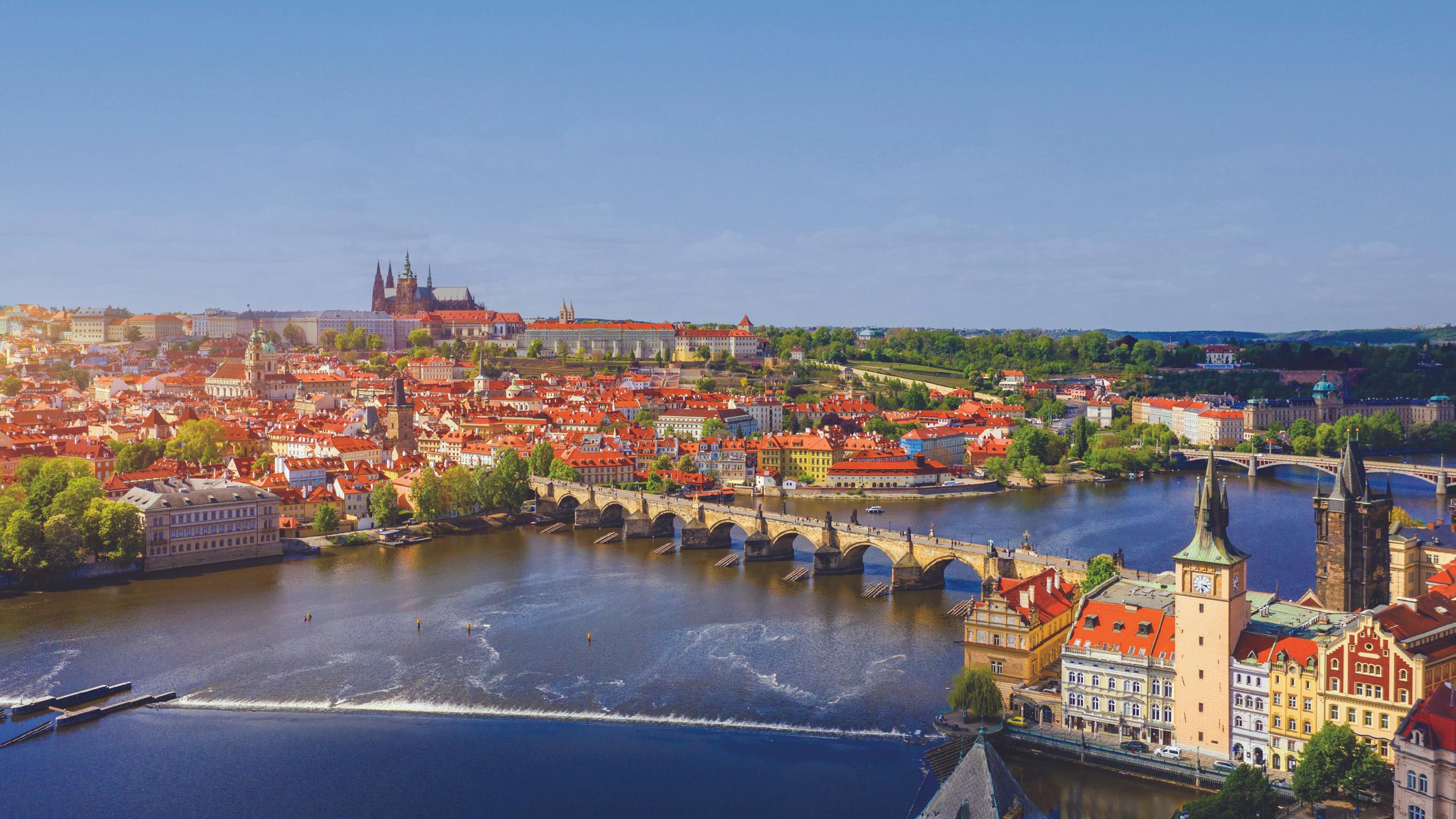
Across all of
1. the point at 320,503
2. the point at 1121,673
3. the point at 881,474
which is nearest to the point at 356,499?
the point at 320,503

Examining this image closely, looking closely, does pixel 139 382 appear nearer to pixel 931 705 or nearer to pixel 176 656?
pixel 176 656

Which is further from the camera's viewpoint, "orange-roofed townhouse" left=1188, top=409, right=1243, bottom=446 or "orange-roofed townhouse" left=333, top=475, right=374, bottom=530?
"orange-roofed townhouse" left=1188, top=409, right=1243, bottom=446

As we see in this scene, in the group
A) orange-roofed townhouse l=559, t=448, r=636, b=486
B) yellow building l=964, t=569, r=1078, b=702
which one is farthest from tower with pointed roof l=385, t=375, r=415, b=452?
yellow building l=964, t=569, r=1078, b=702

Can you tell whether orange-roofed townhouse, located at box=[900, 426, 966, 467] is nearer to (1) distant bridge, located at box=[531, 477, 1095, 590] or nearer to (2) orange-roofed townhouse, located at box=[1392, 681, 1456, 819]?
(1) distant bridge, located at box=[531, 477, 1095, 590]

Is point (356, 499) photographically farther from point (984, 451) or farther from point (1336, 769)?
point (1336, 769)

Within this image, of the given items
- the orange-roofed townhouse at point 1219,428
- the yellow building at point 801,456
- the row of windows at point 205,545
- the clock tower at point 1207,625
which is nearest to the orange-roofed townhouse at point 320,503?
the row of windows at point 205,545

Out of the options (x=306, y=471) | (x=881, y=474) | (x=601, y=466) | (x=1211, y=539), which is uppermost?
(x=1211, y=539)
